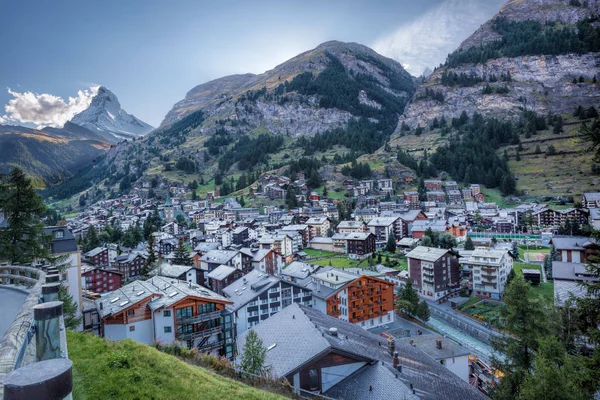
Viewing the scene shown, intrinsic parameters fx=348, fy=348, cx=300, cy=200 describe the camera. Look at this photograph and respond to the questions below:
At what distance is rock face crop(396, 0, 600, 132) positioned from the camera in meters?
154

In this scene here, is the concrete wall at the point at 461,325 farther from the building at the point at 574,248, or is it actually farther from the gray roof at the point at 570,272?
the building at the point at 574,248

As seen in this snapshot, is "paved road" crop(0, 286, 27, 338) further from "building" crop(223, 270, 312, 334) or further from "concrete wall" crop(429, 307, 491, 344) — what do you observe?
"concrete wall" crop(429, 307, 491, 344)

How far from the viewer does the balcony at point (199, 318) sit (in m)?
25.6

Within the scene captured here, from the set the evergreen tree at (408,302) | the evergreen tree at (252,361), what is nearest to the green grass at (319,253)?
the evergreen tree at (408,302)

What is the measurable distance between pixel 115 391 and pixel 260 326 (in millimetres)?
14326

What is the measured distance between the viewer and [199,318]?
26047 millimetres

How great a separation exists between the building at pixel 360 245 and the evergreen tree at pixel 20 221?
6149 centimetres

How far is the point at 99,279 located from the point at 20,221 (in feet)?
122

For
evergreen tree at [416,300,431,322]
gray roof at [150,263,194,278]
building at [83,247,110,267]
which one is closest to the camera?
evergreen tree at [416,300,431,322]

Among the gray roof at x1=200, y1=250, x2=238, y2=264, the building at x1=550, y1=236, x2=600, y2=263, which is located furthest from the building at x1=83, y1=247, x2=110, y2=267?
the building at x1=550, y1=236, x2=600, y2=263

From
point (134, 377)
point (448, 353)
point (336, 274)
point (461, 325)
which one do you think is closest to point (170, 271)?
point (336, 274)

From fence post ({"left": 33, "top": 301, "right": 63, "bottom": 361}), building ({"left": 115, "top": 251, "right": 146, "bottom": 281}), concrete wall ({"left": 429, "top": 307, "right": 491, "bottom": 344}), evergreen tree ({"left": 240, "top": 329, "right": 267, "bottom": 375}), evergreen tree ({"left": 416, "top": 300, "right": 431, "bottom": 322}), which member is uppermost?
fence post ({"left": 33, "top": 301, "right": 63, "bottom": 361})

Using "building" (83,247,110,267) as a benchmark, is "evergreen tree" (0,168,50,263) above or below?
above

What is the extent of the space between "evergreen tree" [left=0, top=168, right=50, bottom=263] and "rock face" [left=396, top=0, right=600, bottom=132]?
17418 cm
